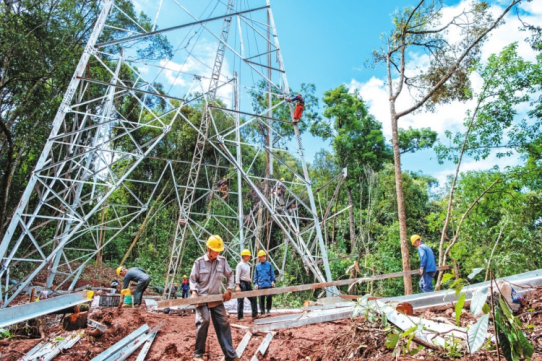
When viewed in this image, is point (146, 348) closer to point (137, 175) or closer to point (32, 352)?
point (32, 352)

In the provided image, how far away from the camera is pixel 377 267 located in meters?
18.6

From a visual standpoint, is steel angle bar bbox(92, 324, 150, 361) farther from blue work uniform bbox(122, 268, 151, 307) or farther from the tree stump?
blue work uniform bbox(122, 268, 151, 307)

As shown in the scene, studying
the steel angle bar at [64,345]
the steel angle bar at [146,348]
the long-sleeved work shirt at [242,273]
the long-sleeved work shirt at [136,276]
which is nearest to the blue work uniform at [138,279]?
the long-sleeved work shirt at [136,276]

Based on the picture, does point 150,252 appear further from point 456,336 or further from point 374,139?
point 456,336

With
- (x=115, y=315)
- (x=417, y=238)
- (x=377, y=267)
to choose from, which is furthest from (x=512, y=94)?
(x=115, y=315)

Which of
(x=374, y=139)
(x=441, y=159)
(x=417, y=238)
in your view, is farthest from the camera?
(x=374, y=139)

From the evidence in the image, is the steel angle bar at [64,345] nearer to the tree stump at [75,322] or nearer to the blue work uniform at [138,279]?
the tree stump at [75,322]

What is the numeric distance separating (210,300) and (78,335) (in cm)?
234

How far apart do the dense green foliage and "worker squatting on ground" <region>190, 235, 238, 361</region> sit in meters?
3.43

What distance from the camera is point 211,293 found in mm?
4676

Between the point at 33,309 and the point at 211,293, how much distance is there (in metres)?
2.96

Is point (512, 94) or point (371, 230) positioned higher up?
point (512, 94)

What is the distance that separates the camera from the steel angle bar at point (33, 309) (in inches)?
195

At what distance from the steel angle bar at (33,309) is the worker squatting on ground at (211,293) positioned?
2567 millimetres
